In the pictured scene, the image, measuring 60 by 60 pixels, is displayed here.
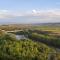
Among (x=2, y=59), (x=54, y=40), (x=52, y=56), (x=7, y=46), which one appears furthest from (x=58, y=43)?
(x=52, y=56)

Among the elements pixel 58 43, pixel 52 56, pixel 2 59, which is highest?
pixel 52 56

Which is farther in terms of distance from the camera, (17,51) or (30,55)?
(17,51)

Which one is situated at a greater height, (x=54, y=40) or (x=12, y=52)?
(x=12, y=52)

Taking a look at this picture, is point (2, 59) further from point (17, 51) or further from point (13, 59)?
point (17, 51)

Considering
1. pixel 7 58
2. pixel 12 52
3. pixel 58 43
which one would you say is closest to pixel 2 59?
pixel 7 58

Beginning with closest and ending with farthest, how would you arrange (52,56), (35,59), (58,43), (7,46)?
(52,56) < (35,59) < (7,46) < (58,43)

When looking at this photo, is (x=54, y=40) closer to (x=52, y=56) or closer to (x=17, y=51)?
(x=17, y=51)

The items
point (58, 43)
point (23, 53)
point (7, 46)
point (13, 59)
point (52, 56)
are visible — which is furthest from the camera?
point (58, 43)

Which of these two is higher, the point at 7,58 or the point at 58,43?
the point at 7,58

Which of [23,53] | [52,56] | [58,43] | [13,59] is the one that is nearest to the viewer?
[52,56]
